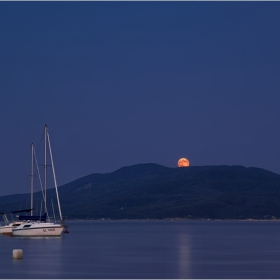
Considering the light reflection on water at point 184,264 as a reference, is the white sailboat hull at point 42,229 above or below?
above

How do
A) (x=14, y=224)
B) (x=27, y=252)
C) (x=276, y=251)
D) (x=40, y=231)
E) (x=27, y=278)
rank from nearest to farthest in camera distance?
1. (x=27, y=278)
2. (x=27, y=252)
3. (x=276, y=251)
4. (x=40, y=231)
5. (x=14, y=224)

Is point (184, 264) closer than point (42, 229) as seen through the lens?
Yes

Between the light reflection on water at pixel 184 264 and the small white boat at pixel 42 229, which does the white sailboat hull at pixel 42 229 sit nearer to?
the small white boat at pixel 42 229

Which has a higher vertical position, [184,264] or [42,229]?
[42,229]

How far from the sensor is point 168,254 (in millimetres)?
56531

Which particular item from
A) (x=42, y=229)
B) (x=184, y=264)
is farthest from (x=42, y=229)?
(x=184, y=264)

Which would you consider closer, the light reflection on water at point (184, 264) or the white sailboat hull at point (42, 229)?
the light reflection on water at point (184, 264)

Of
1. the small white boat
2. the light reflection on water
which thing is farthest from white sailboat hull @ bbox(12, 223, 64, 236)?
the light reflection on water

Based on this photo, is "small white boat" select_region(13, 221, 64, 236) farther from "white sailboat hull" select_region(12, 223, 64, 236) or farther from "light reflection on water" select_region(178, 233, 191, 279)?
"light reflection on water" select_region(178, 233, 191, 279)

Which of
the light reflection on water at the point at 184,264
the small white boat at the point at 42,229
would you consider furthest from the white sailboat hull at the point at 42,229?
the light reflection on water at the point at 184,264

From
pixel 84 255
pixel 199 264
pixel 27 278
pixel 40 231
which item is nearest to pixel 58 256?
pixel 84 255

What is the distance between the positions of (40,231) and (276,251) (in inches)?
1084

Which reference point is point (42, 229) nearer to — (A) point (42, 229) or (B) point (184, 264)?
(A) point (42, 229)

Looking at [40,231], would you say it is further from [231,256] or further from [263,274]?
[263,274]
